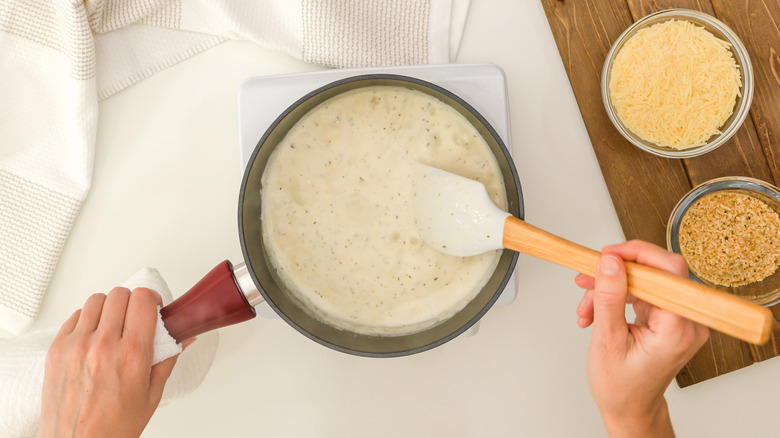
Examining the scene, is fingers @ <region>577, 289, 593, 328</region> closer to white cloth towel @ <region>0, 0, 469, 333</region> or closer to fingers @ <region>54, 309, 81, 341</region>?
white cloth towel @ <region>0, 0, 469, 333</region>

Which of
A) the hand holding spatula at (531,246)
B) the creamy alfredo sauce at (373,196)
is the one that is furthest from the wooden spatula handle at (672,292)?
the creamy alfredo sauce at (373,196)

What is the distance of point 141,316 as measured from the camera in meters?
0.72

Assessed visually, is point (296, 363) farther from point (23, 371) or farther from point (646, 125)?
point (646, 125)

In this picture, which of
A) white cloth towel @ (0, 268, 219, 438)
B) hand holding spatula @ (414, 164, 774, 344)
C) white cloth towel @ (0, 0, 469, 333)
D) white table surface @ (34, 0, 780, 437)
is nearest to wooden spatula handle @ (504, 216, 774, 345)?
hand holding spatula @ (414, 164, 774, 344)

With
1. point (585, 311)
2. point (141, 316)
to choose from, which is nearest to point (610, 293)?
point (585, 311)

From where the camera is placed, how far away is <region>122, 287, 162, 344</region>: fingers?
0.72m

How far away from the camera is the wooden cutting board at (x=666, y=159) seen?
3.09 ft

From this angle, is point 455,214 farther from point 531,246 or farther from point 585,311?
point 585,311

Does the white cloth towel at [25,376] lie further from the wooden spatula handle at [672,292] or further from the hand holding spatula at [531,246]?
the wooden spatula handle at [672,292]

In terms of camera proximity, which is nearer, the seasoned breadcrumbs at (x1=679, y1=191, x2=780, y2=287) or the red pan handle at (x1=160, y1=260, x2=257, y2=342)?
the red pan handle at (x1=160, y1=260, x2=257, y2=342)

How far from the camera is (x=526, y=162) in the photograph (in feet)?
3.16

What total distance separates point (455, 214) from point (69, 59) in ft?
2.25

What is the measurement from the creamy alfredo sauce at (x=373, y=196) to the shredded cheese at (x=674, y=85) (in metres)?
0.31

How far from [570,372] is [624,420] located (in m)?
0.23
